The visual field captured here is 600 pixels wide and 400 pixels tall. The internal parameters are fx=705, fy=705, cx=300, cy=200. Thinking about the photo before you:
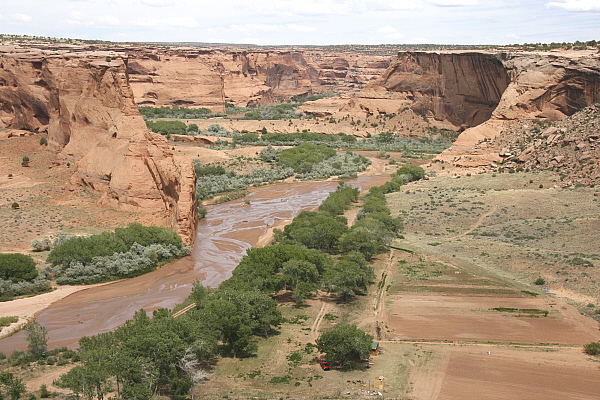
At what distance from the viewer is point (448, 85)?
78.8 m

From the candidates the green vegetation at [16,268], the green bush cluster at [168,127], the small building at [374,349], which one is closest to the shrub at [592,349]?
the small building at [374,349]

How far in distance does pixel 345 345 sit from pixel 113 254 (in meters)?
14.6

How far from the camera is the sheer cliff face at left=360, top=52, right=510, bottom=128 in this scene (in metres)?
72.1

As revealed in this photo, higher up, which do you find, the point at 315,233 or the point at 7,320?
the point at 315,233

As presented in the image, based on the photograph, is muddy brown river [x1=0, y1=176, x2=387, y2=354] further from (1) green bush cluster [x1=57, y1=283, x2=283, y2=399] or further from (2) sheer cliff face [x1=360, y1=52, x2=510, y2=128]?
(2) sheer cliff face [x1=360, y1=52, x2=510, y2=128]

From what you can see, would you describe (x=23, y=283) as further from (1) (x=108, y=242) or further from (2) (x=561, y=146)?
(2) (x=561, y=146)

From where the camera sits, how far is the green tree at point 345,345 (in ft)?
75.3

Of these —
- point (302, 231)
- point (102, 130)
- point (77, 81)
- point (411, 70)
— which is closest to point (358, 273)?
point (302, 231)

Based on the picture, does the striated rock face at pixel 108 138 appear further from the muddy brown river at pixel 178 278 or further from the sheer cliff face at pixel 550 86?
the sheer cliff face at pixel 550 86

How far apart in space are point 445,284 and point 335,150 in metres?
45.8

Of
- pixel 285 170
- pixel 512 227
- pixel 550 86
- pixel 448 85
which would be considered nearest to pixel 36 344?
pixel 512 227

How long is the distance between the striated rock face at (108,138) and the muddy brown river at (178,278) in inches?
92.5

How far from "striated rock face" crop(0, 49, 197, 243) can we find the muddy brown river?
7.71 ft

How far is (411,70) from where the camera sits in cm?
8600
